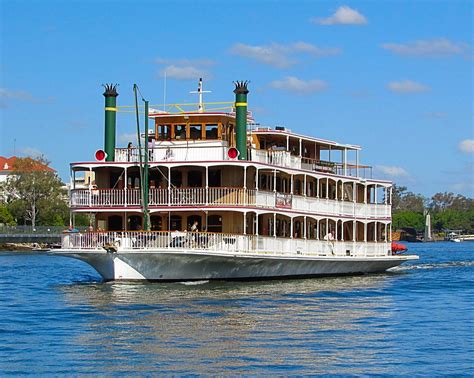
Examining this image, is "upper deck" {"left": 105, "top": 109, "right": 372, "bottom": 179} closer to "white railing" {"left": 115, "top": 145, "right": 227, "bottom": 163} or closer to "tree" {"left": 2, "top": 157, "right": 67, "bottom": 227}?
"white railing" {"left": 115, "top": 145, "right": 227, "bottom": 163}

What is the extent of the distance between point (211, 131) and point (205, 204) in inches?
163

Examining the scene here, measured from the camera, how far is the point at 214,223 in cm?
3741

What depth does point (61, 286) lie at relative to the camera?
37.5 m

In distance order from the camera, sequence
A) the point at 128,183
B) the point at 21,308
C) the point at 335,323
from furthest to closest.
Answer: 1. the point at 128,183
2. the point at 21,308
3. the point at 335,323

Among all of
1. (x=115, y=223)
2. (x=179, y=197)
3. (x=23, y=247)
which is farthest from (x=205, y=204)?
(x=23, y=247)

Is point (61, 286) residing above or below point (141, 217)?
below

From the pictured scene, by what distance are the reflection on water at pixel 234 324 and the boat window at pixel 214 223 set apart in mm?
2438

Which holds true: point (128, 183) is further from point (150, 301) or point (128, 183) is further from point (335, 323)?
point (335, 323)

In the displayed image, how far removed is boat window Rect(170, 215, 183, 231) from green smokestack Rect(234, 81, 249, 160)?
3.23 meters

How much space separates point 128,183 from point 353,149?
1147cm

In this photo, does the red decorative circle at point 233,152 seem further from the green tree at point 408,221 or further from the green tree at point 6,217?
the green tree at point 408,221

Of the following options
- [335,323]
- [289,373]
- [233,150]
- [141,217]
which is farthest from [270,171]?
[289,373]

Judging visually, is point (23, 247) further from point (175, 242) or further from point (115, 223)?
point (175, 242)

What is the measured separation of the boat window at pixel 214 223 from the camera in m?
37.3
